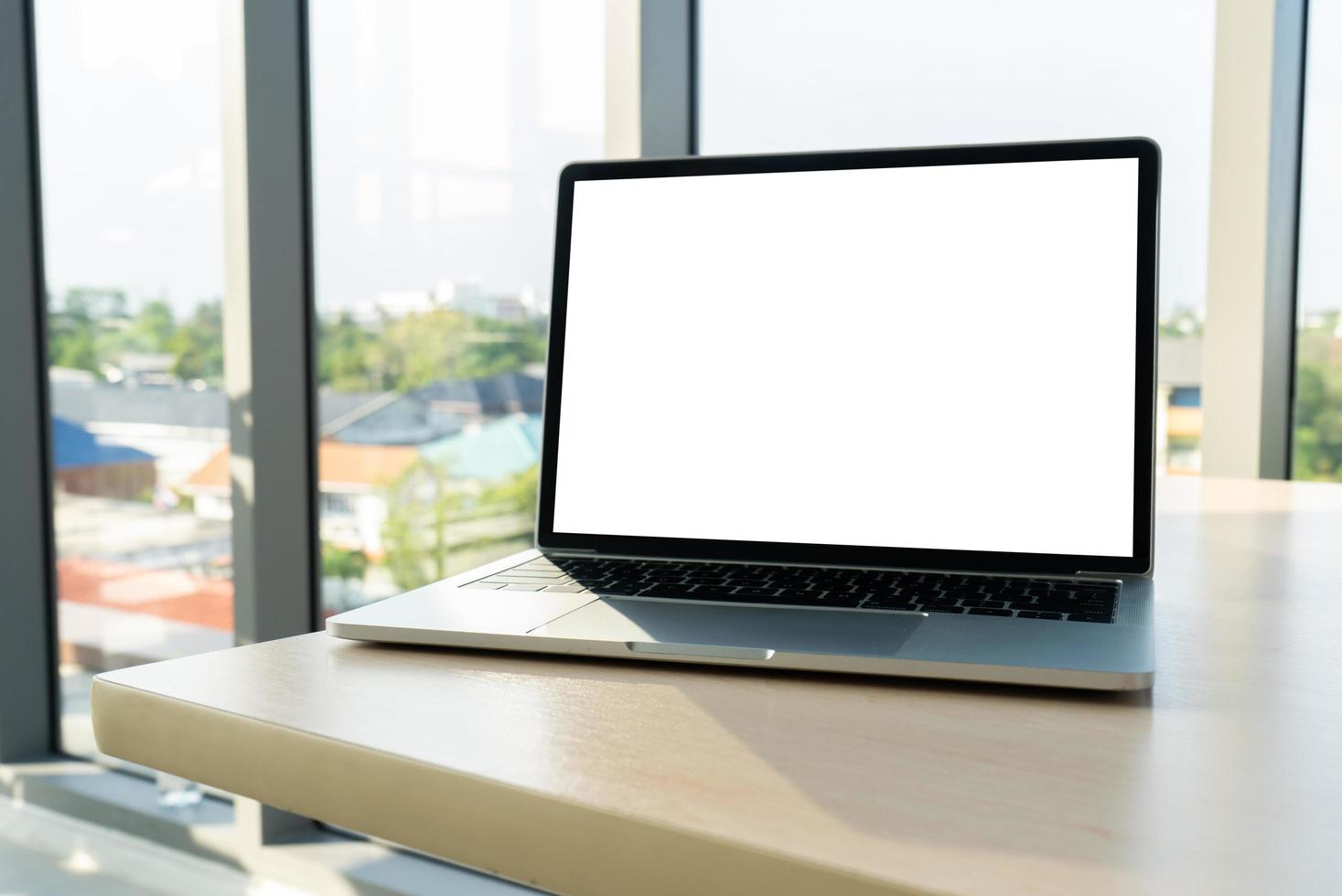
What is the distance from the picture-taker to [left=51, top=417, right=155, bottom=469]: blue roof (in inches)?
92.4

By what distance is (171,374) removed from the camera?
7.18 ft

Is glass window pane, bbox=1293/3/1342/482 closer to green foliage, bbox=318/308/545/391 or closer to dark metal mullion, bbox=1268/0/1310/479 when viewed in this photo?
dark metal mullion, bbox=1268/0/1310/479

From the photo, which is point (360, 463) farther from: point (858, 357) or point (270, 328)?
point (858, 357)

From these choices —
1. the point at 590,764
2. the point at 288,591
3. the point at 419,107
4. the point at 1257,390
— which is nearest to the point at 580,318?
the point at 590,764

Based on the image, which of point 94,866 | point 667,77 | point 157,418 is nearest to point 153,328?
point 157,418

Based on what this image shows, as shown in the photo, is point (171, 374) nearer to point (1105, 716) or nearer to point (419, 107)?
point (419, 107)

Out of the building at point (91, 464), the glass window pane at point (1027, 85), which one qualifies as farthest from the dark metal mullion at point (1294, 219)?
the building at point (91, 464)

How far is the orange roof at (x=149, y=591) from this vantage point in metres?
2.14

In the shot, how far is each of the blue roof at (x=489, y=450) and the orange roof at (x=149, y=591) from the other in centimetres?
52

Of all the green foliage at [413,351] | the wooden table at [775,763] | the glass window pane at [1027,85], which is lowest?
the wooden table at [775,763]

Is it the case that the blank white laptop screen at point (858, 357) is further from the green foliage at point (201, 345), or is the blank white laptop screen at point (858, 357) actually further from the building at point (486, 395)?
the green foliage at point (201, 345)

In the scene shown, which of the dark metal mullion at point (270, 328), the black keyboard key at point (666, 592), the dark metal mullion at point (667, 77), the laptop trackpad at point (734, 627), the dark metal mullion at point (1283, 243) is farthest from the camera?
the dark metal mullion at point (270, 328)

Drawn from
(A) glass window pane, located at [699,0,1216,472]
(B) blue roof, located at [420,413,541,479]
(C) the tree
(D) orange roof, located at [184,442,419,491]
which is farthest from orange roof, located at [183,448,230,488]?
(A) glass window pane, located at [699,0,1216,472]

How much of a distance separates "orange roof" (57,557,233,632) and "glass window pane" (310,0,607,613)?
32 cm
